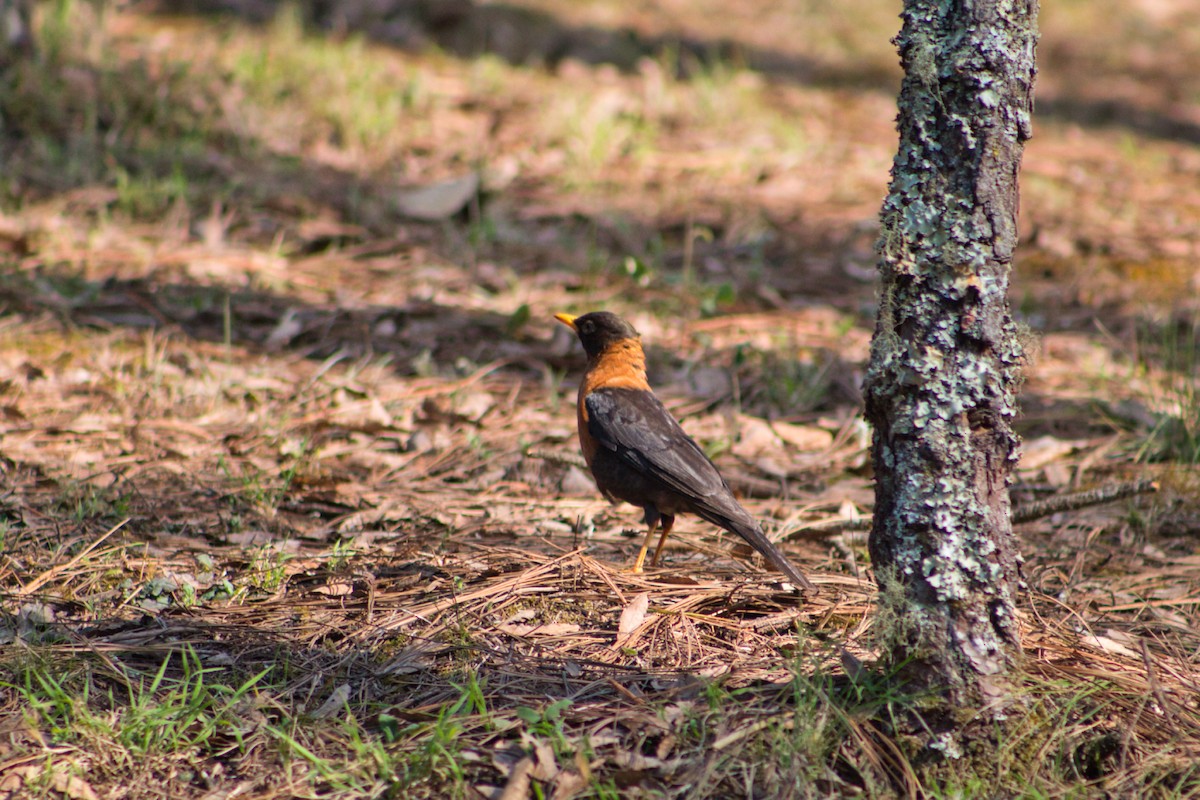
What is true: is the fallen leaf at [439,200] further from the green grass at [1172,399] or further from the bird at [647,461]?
the green grass at [1172,399]

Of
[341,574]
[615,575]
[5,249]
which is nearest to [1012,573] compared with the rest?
[615,575]

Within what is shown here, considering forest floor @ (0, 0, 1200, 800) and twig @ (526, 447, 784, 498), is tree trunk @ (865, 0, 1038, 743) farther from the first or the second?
twig @ (526, 447, 784, 498)

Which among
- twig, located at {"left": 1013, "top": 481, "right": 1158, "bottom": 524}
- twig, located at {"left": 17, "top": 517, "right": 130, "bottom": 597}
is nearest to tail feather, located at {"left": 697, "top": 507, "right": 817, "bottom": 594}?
twig, located at {"left": 1013, "top": 481, "right": 1158, "bottom": 524}

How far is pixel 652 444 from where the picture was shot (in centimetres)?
395

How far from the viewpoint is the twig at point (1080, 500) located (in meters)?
3.90

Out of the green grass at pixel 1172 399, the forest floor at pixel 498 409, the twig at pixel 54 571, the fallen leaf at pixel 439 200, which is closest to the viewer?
the forest floor at pixel 498 409

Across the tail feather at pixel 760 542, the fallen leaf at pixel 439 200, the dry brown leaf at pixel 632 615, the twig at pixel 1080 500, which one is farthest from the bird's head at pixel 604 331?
the fallen leaf at pixel 439 200

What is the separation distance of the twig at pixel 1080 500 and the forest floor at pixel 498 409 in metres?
0.19

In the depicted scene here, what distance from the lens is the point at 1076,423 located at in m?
5.15

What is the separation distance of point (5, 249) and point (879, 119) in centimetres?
687

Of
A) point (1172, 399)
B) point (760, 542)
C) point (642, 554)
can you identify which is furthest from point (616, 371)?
point (1172, 399)

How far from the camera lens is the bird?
12.1 feet

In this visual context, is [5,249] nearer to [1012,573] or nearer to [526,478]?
[526,478]

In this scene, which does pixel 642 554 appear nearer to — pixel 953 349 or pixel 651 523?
pixel 651 523
